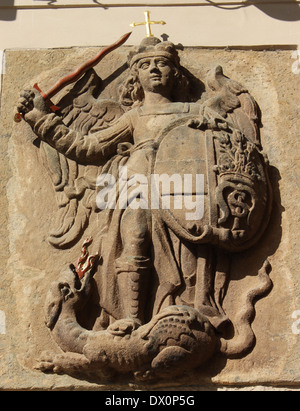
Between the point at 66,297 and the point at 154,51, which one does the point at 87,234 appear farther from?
the point at 154,51

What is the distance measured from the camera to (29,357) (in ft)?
13.4

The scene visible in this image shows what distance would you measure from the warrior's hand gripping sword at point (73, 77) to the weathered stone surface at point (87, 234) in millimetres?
136

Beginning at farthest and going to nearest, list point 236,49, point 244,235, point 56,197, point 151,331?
1. point 236,49
2. point 56,197
3. point 244,235
4. point 151,331

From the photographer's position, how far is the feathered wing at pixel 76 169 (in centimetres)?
434

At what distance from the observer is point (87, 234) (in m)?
4.34

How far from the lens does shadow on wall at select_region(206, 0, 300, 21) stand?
4961mm

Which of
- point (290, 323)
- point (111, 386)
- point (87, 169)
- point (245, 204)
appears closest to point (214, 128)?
point (245, 204)

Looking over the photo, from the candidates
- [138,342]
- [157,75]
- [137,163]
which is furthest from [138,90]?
[138,342]

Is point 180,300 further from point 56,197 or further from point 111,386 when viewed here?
point 56,197

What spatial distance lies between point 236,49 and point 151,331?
202 cm

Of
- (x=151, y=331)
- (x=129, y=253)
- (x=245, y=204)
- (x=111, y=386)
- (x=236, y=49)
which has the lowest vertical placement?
(x=111, y=386)

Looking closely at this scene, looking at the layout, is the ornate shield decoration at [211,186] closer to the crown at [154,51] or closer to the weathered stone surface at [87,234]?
the weathered stone surface at [87,234]

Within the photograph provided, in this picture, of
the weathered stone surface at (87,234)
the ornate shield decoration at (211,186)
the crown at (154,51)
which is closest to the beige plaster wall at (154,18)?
the weathered stone surface at (87,234)

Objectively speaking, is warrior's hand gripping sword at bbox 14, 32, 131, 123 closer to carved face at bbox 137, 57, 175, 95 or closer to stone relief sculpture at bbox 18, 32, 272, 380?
stone relief sculpture at bbox 18, 32, 272, 380
